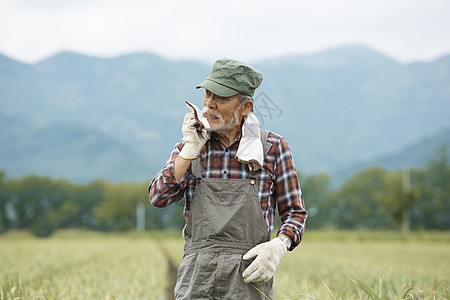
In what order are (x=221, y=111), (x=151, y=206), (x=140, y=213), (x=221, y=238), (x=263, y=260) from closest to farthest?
1. (x=263, y=260)
2. (x=221, y=238)
3. (x=221, y=111)
4. (x=151, y=206)
5. (x=140, y=213)

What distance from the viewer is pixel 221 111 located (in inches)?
101

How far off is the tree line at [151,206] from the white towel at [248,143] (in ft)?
182

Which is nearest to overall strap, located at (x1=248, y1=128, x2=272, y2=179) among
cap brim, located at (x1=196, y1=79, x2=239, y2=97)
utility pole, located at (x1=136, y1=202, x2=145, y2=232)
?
cap brim, located at (x1=196, y1=79, x2=239, y2=97)

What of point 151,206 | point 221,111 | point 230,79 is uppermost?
point 230,79

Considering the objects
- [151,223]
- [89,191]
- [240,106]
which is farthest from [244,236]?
[89,191]

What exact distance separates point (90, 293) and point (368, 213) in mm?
66662

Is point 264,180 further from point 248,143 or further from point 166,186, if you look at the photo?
point 166,186

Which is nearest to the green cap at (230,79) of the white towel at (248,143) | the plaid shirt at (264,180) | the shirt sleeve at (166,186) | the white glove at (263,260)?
the white towel at (248,143)

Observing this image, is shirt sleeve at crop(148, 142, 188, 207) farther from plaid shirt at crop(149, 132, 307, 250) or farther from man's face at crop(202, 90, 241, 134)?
man's face at crop(202, 90, 241, 134)

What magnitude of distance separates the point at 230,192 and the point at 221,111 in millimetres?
415

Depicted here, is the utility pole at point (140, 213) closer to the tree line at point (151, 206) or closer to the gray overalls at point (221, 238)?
the tree line at point (151, 206)

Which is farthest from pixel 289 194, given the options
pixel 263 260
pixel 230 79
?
pixel 230 79

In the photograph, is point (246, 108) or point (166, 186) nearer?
point (166, 186)

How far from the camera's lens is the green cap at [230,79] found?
2504mm
